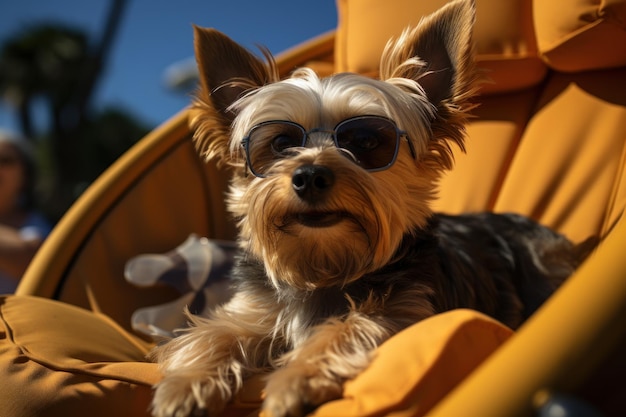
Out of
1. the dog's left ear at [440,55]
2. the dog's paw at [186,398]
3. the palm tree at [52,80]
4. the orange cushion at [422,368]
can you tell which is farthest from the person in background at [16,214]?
the palm tree at [52,80]

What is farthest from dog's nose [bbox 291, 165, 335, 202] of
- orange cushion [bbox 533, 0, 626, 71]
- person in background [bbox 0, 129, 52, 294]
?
person in background [bbox 0, 129, 52, 294]

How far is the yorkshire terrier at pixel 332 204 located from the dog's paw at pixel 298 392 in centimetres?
7

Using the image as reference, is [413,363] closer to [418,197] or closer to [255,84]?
[418,197]

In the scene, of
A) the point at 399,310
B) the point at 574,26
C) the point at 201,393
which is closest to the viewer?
the point at 201,393

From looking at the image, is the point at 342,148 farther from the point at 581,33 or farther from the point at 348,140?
the point at 581,33

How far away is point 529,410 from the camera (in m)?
1.00

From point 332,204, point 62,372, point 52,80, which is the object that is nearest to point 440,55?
point 332,204

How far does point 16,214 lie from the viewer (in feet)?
13.6

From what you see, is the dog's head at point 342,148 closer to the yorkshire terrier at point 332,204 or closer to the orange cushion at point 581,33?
the yorkshire terrier at point 332,204

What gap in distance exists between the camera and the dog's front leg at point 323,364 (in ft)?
4.59

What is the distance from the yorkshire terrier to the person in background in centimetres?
185

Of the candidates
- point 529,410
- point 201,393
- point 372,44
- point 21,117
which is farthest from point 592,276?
point 21,117

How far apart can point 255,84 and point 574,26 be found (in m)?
1.25

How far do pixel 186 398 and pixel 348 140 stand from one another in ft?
2.90
